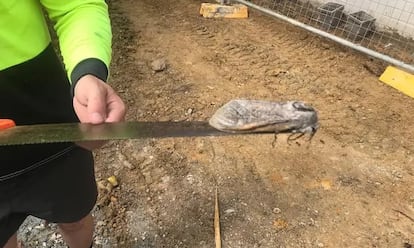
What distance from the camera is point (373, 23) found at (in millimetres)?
3574

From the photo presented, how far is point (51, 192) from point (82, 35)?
50 centimetres

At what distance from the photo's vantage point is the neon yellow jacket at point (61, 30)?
916 mm

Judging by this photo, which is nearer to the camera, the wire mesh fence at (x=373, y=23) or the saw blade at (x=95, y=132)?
the saw blade at (x=95, y=132)

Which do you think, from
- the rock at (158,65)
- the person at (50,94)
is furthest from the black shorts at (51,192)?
the rock at (158,65)

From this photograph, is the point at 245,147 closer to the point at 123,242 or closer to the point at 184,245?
the point at 184,245

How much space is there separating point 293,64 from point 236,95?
656 millimetres

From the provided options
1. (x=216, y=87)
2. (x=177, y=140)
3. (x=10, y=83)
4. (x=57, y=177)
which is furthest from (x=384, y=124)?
(x=10, y=83)

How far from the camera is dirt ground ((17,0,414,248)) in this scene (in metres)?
1.91

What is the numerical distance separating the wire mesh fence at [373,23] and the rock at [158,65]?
4.77 feet

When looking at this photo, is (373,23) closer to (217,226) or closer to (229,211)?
(229,211)

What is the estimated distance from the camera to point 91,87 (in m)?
0.86

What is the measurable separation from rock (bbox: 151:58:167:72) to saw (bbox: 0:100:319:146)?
205 centimetres

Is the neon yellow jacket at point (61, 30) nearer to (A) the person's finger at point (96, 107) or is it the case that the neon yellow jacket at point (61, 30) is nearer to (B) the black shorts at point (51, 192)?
(A) the person's finger at point (96, 107)

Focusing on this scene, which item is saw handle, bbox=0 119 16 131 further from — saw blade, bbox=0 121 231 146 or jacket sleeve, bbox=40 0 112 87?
jacket sleeve, bbox=40 0 112 87
